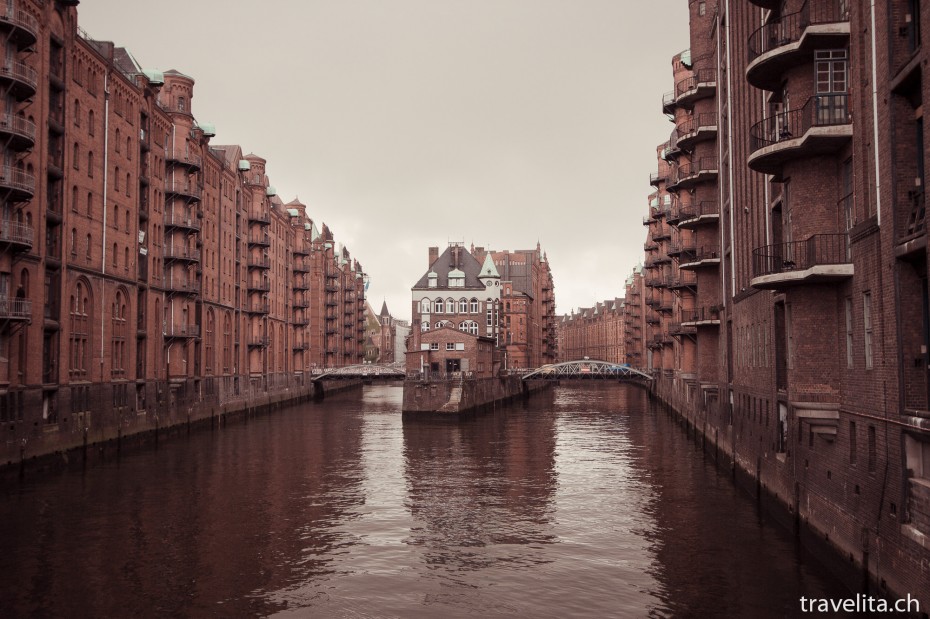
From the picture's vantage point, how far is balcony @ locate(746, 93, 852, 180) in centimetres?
1872

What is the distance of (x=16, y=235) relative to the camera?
3409 centimetres

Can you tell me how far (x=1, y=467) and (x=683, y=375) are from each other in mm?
40349

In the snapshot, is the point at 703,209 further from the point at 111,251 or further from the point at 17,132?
the point at 17,132

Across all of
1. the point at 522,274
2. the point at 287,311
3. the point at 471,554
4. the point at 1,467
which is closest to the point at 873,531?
the point at 471,554

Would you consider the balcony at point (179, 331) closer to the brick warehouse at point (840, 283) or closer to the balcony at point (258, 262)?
the balcony at point (258, 262)

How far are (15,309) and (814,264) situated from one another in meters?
31.1

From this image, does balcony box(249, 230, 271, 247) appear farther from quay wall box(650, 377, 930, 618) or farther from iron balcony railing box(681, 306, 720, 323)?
quay wall box(650, 377, 930, 618)

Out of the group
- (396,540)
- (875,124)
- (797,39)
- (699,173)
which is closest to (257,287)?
(699,173)

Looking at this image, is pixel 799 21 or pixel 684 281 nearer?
pixel 799 21

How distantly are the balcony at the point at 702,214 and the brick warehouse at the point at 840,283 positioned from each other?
10.6 metres

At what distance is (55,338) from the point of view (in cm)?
3862

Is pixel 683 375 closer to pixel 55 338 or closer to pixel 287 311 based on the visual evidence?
pixel 55 338

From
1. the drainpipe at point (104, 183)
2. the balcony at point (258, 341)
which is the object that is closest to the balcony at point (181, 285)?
the drainpipe at point (104, 183)

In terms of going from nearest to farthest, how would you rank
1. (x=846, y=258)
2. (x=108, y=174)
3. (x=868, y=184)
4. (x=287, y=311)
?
(x=868, y=184) < (x=846, y=258) < (x=108, y=174) < (x=287, y=311)
